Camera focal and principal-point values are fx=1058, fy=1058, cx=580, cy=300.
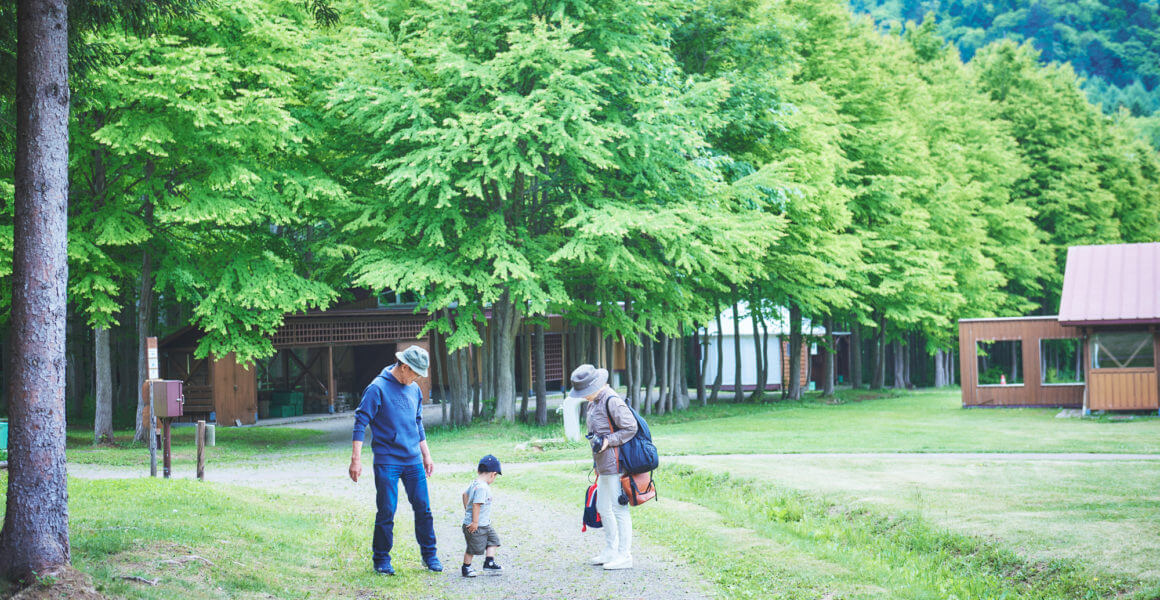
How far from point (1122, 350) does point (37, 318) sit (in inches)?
1113

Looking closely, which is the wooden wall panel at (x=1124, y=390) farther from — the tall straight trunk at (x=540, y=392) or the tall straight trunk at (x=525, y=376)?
the tall straight trunk at (x=525, y=376)

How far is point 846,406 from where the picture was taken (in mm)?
35781

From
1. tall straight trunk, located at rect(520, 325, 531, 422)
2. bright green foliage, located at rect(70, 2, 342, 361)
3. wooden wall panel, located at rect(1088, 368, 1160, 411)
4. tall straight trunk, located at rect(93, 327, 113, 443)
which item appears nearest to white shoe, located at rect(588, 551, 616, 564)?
bright green foliage, located at rect(70, 2, 342, 361)

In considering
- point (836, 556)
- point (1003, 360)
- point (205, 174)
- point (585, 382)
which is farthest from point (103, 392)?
point (1003, 360)

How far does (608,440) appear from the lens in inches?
344

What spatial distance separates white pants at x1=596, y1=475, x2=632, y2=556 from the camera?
901cm

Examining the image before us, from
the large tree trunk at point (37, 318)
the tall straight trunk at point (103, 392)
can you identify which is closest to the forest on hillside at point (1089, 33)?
the tall straight trunk at point (103, 392)

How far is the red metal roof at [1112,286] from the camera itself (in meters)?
28.0

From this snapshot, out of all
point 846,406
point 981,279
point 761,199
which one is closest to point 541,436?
point 761,199

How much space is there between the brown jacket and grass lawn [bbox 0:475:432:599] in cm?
177

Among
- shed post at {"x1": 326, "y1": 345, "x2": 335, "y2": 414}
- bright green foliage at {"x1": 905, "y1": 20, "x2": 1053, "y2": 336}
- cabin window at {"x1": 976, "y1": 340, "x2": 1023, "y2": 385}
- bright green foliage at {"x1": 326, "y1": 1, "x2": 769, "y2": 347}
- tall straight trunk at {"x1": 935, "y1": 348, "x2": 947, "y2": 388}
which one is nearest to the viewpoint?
bright green foliage at {"x1": 326, "y1": 1, "x2": 769, "y2": 347}

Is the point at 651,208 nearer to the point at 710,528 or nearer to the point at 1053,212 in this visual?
the point at 710,528

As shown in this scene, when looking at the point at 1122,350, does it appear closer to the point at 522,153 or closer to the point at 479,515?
the point at 522,153

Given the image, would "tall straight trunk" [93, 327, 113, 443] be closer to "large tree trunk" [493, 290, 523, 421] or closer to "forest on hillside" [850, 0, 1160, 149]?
"large tree trunk" [493, 290, 523, 421]
